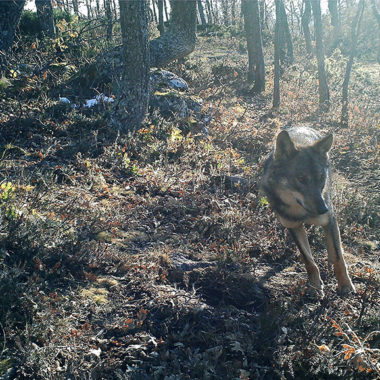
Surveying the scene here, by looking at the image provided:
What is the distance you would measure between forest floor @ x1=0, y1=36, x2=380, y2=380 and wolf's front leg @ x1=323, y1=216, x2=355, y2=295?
163mm

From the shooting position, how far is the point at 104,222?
5.96 meters

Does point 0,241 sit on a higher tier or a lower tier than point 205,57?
lower

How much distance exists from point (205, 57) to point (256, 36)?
4535 millimetres

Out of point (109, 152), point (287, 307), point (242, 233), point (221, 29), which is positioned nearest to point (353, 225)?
point (242, 233)

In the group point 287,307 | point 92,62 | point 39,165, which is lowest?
point 287,307

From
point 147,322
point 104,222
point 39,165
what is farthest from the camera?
point 39,165

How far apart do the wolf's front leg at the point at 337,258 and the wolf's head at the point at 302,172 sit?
460 mm

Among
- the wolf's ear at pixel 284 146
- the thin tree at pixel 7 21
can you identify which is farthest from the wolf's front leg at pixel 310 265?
the thin tree at pixel 7 21

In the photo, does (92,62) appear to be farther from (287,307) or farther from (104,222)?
(287,307)

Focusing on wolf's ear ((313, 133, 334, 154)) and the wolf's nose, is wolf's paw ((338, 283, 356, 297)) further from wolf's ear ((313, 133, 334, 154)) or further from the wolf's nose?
wolf's ear ((313, 133, 334, 154))

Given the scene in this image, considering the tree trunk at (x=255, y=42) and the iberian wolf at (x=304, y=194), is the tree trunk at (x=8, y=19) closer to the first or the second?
the iberian wolf at (x=304, y=194)

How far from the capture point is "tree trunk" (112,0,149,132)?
30.7 ft

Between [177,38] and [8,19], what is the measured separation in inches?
208

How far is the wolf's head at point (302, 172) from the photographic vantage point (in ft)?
16.1
